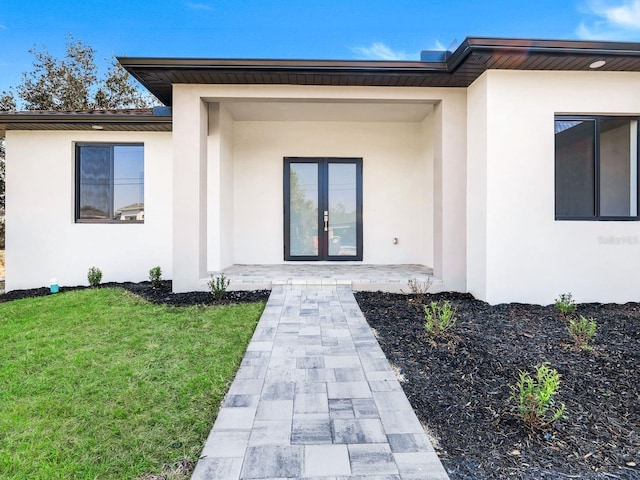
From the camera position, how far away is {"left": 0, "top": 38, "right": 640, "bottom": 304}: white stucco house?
5.19 metres

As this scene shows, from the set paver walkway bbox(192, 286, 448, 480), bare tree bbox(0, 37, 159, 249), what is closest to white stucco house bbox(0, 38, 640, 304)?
paver walkway bbox(192, 286, 448, 480)

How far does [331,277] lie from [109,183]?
5075 mm

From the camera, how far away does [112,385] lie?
2756 millimetres

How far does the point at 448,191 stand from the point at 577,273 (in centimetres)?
221

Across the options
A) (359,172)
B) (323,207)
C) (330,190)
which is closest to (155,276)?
(323,207)

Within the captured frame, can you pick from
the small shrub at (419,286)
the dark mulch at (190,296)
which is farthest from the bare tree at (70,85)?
the small shrub at (419,286)

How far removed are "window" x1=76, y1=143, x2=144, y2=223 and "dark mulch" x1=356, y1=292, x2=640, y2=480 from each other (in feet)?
18.7

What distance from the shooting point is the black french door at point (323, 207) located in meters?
8.12

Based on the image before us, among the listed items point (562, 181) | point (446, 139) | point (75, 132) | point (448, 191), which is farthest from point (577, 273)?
point (75, 132)

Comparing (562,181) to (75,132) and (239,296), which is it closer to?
(239,296)

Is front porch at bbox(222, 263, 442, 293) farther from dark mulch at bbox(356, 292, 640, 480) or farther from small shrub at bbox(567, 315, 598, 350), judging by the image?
small shrub at bbox(567, 315, 598, 350)

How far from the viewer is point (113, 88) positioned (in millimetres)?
15367

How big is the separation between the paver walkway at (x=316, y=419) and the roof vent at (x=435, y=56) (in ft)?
13.7

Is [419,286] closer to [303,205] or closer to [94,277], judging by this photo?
[303,205]
